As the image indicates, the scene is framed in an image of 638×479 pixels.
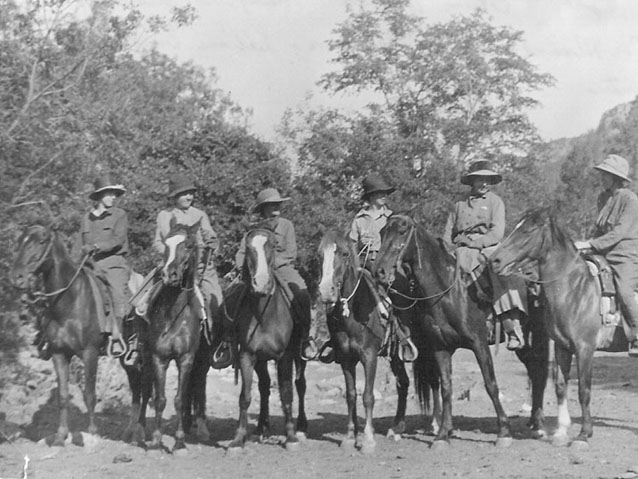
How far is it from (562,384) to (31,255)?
20.6 ft

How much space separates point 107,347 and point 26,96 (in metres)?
8.41

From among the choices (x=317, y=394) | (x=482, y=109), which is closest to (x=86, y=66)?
(x=317, y=394)

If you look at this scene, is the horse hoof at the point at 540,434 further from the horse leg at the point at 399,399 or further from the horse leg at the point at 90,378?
the horse leg at the point at 90,378

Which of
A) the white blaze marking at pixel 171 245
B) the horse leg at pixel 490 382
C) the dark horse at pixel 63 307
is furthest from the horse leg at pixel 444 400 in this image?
the dark horse at pixel 63 307

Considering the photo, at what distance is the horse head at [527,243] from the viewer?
10.3 metres

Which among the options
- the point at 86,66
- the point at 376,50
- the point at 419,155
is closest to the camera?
the point at 86,66

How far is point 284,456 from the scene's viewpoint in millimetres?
10656

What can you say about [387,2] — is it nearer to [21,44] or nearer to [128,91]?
[128,91]

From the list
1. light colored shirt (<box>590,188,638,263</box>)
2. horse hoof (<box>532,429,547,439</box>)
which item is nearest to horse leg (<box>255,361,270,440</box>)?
horse hoof (<box>532,429,547,439</box>)

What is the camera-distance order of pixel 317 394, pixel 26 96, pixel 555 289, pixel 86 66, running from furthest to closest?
pixel 86 66
pixel 26 96
pixel 317 394
pixel 555 289

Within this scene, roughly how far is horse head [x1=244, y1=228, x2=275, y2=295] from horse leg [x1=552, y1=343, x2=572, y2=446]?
3.43 m

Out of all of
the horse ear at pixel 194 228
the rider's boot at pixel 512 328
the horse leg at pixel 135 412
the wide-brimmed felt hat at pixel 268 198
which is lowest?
the horse leg at pixel 135 412

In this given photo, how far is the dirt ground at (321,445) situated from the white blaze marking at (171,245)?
2.15 metres

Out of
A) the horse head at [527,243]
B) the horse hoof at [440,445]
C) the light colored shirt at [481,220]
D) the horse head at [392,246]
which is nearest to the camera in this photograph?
the horse head at [392,246]
